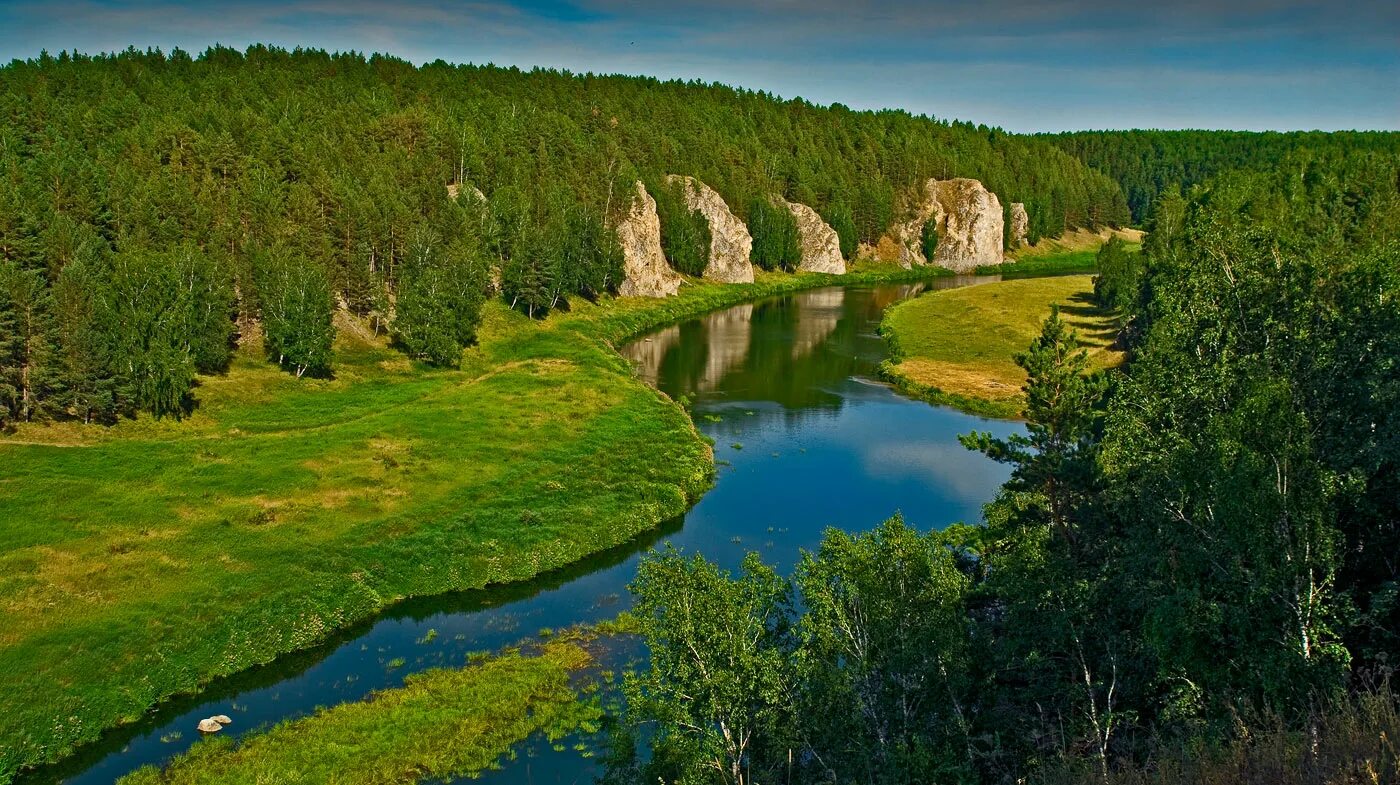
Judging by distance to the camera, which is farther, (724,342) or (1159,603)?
(724,342)

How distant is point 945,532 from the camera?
50.7 m

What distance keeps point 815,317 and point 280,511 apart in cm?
9922

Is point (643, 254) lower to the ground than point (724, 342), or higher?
higher

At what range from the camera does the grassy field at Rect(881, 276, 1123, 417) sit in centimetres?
9188

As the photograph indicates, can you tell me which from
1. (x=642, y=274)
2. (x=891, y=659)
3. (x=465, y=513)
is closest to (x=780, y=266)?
(x=642, y=274)

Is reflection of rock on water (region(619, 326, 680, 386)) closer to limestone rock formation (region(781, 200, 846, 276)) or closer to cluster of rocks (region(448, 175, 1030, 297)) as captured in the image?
cluster of rocks (region(448, 175, 1030, 297))

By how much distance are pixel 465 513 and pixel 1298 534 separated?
47.1 m

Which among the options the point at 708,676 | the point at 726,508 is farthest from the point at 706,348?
the point at 708,676

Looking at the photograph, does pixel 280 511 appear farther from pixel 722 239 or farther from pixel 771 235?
pixel 771 235

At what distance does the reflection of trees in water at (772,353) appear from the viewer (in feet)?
306

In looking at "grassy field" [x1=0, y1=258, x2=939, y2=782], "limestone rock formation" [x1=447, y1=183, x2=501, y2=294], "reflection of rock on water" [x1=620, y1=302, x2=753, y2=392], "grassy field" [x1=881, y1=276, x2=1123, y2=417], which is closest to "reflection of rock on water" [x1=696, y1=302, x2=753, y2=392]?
"reflection of rock on water" [x1=620, y1=302, x2=753, y2=392]

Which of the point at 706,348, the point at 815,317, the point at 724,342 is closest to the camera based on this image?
the point at 706,348

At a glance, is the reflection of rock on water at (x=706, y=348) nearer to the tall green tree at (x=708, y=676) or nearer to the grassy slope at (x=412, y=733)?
the grassy slope at (x=412, y=733)

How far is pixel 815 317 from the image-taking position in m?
141
